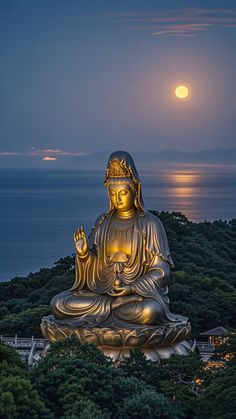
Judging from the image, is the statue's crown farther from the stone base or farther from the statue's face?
the stone base

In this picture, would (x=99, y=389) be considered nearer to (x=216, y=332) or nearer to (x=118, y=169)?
(x=118, y=169)

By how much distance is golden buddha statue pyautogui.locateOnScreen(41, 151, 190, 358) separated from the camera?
1497 centimetres

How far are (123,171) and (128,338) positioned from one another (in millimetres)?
2448

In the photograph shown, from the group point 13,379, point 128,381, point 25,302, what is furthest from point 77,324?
point 25,302

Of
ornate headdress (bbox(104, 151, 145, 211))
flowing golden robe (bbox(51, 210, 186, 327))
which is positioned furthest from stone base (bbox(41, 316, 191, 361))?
ornate headdress (bbox(104, 151, 145, 211))

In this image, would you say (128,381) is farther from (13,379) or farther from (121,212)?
(121,212)

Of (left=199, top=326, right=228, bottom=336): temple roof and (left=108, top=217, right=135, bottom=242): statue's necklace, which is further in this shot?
(left=199, top=326, right=228, bottom=336): temple roof

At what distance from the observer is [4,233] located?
62562mm

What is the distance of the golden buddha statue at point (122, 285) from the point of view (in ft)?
49.1

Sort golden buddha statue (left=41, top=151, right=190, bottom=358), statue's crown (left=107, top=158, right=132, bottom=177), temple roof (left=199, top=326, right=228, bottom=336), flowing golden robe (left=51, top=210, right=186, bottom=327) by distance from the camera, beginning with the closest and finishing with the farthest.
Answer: golden buddha statue (left=41, top=151, right=190, bottom=358)
flowing golden robe (left=51, top=210, right=186, bottom=327)
statue's crown (left=107, top=158, right=132, bottom=177)
temple roof (left=199, top=326, right=228, bottom=336)

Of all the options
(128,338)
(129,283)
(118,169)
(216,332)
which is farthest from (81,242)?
(216,332)

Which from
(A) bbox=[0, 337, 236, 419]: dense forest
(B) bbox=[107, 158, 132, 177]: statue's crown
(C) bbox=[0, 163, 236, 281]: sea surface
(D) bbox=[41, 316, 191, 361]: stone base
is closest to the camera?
(A) bbox=[0, 337, 236, 419]: dense forest

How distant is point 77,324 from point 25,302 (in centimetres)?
727

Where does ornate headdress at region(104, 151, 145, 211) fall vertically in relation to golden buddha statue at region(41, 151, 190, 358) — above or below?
above
